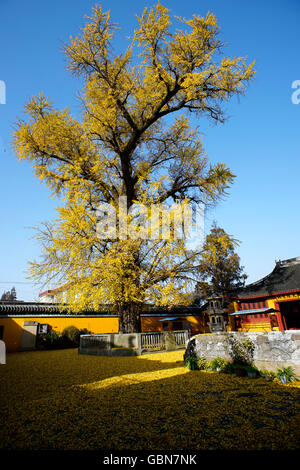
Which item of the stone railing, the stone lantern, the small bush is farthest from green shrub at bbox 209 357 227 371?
the small bush

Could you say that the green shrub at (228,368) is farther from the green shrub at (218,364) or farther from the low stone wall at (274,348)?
the low stone wall at (274,348)

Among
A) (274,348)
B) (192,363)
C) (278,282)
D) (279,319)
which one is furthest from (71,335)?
(278,282)

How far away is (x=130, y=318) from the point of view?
395 inches

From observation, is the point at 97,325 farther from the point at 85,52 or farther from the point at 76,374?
the point at 85,52

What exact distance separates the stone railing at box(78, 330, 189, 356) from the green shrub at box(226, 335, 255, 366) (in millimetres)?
4811

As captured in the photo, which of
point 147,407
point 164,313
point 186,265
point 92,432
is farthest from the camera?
point 164,313

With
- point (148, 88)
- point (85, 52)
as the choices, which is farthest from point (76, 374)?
point (85, 52)

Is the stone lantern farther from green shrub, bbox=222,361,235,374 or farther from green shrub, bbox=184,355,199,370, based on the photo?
green shrub, bbox=222,361,235,374

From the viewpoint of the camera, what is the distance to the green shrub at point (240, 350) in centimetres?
527

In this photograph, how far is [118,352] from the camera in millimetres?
9609

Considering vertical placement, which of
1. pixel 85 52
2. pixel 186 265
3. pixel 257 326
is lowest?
pixel 257 326

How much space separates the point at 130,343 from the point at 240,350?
5522mm

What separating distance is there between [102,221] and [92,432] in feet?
28.0

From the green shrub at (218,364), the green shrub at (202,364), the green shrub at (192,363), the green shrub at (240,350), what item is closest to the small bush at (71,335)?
the green shrub at (192,363)
